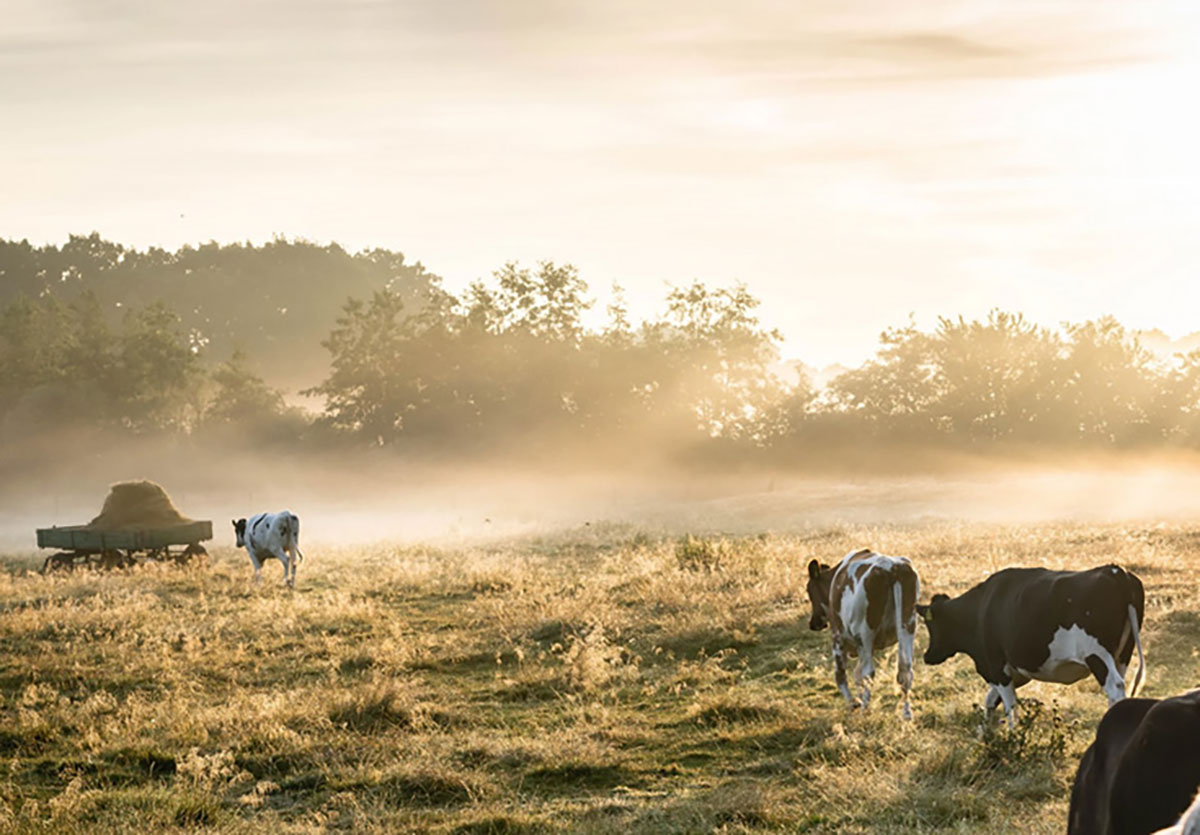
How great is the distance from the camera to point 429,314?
2968 inches

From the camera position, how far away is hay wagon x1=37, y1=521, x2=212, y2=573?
28422mm

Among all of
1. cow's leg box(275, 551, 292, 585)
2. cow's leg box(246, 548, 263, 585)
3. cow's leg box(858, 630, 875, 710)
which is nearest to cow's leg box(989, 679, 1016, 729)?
cow's leg box(858, 630, 875, 710)

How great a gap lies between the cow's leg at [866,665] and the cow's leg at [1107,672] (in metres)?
2.46

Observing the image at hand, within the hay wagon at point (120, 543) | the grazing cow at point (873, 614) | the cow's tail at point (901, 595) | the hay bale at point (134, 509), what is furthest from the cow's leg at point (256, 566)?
the cow's tail at point (901, 595)

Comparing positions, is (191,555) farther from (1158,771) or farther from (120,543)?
(1158,771)

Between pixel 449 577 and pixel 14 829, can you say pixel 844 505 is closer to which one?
pixel 449 577

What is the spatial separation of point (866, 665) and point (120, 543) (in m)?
21.7

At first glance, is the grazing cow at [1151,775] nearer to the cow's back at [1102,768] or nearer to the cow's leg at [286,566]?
the cow's back at [1102,768]

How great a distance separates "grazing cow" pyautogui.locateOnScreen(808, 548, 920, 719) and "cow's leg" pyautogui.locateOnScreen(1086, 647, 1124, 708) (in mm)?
2144

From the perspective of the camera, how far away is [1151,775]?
4348 mm

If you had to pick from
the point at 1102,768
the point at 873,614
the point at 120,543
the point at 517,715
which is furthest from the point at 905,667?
the point at 120,543

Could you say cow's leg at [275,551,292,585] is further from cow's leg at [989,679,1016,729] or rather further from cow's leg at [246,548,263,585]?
cow's leg at [989,679,1016,729]

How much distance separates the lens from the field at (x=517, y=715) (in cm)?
868

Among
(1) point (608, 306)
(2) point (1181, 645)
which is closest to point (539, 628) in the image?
(2) point (1181, 645)
